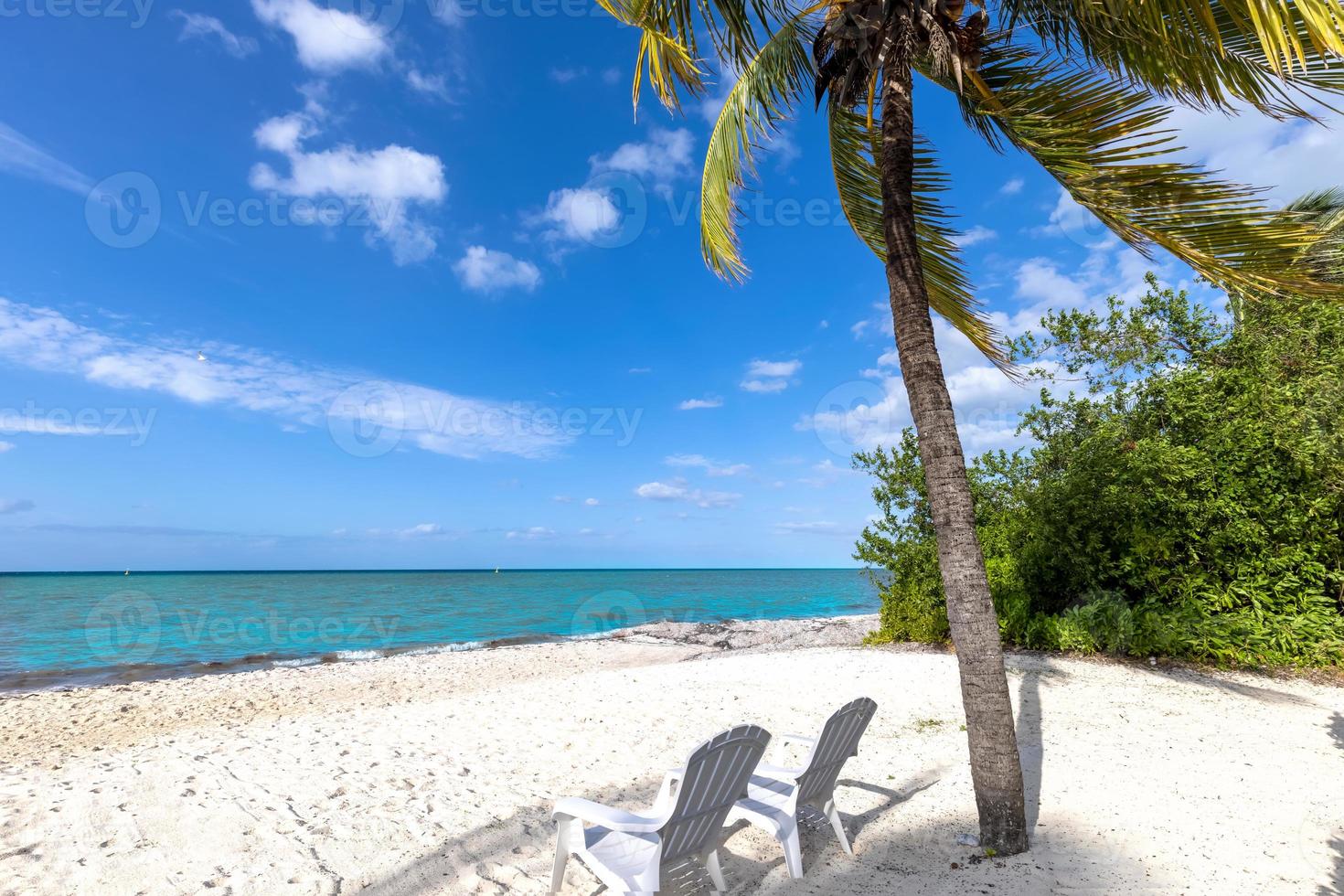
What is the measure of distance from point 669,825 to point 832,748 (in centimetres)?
138

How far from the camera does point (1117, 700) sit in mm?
7406

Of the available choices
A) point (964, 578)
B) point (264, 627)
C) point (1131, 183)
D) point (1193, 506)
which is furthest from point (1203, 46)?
point (264, 627)

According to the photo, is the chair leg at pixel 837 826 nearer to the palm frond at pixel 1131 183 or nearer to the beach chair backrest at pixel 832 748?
the beach chair backrest at pixel 832 748

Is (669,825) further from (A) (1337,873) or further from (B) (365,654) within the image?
(B) (365,654)

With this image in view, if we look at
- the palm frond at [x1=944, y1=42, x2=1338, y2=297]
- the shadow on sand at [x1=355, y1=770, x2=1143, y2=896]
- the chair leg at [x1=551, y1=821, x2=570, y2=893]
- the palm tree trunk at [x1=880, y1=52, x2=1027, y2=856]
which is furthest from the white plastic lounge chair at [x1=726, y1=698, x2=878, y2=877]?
the palm frond at [x1=944, y1=42, x2=1338, y2=297]

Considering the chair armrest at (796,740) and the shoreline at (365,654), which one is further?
the shoreline at (365,654)

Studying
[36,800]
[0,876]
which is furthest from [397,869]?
[36,800]

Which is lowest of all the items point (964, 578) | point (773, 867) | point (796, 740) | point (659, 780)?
point (659, 780)

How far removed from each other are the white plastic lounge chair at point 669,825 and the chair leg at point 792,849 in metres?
0.36

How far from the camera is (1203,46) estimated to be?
3537 mm

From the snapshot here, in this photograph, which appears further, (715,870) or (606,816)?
(715,870)

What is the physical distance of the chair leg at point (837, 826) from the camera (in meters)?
3.97

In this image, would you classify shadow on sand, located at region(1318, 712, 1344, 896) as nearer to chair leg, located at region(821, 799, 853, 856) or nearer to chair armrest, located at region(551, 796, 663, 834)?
chair leg, located at region(821, 799, 853, 856)

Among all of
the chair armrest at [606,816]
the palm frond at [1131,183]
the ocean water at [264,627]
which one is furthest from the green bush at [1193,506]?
the chair armrest at [606,816]
